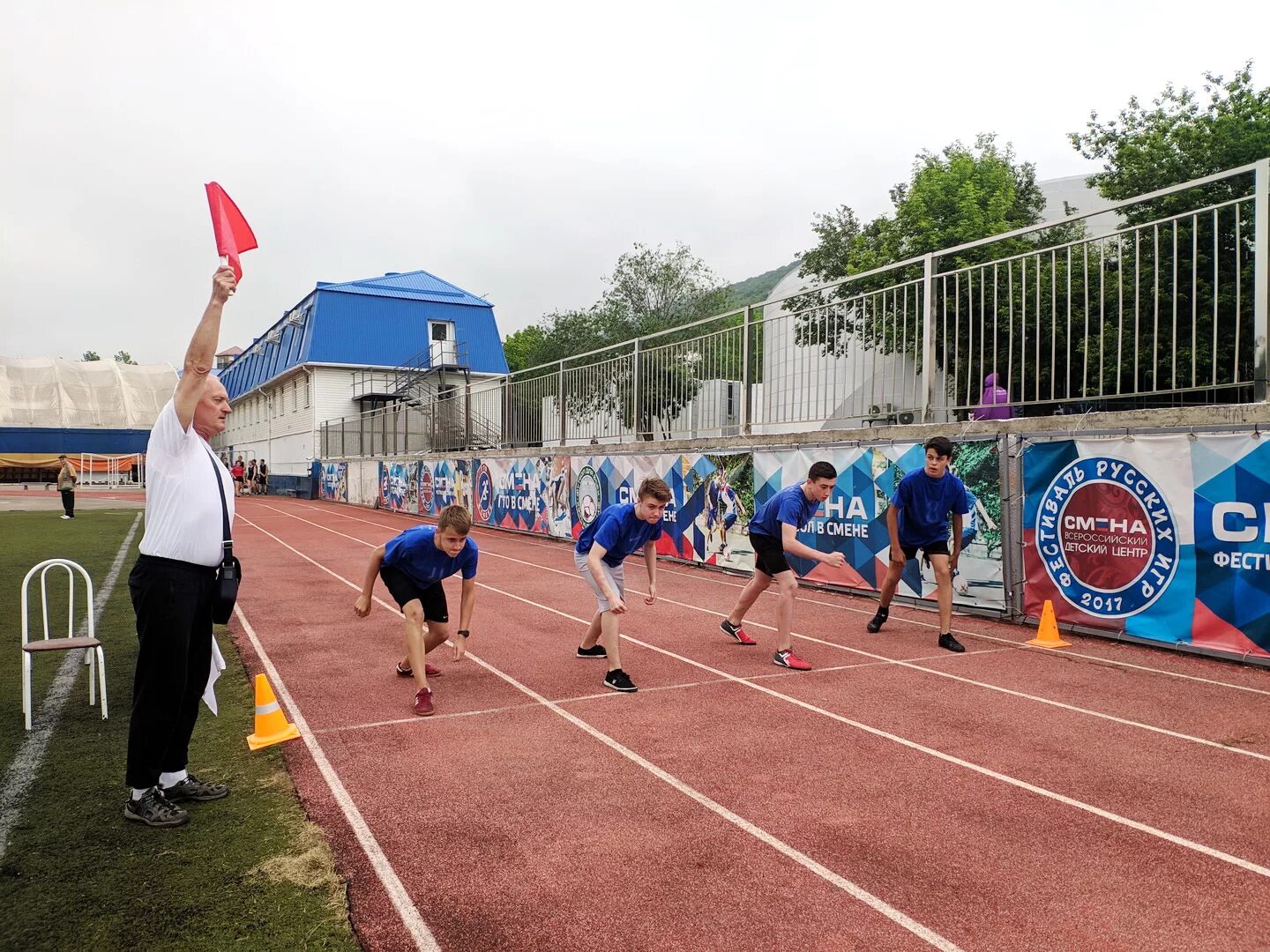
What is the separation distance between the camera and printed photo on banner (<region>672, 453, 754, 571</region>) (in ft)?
42.4

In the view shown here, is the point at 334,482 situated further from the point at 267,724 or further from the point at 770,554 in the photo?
the point at 267,724

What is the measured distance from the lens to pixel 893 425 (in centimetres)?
1035

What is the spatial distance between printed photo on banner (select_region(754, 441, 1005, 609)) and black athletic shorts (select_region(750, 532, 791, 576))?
2.52 m

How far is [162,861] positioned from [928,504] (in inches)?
254

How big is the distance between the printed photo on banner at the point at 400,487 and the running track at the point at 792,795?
2040 centimetres

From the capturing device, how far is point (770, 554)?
7.52 meters

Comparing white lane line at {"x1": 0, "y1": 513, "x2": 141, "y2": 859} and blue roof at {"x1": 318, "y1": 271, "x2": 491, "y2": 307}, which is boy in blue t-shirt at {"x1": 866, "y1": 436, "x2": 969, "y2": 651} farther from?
blue roof at {"x1": 318, "y1": 271, "x2": 491, "y2": 307}

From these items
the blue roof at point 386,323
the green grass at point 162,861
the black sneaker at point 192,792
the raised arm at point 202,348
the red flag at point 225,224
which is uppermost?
the blue roof at point 386,323

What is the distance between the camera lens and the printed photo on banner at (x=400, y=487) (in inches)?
1108

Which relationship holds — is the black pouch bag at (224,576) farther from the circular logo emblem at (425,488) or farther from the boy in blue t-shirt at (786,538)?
the circular logo emblem at (425,488)

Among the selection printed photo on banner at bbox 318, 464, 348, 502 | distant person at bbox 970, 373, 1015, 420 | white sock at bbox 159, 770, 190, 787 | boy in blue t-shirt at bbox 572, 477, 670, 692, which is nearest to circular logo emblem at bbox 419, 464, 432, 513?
printed photo on banner at bbox 318, 464, 348, 502

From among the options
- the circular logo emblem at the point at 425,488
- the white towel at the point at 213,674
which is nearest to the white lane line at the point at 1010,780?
the white towel at the point at 213,674

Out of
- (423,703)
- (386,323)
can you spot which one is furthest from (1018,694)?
(386,323)

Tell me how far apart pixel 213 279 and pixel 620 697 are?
12.8 feet
